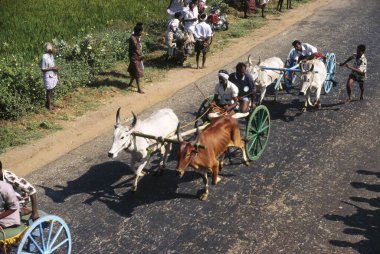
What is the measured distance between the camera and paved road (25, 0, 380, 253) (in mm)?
8492

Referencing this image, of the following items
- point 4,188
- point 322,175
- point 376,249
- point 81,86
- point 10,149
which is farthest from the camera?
point 81,86

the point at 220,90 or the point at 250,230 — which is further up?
the point at 220,90

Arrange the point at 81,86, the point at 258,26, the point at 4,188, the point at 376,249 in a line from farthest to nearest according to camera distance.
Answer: the point at 258,26 → the point at 81,86 → the point at 376,249 → the point at 4,188

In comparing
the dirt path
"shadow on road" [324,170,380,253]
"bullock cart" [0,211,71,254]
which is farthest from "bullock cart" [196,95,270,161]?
"bullock cart" [0,211,71,254]

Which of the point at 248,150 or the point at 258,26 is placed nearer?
the point at 248,150

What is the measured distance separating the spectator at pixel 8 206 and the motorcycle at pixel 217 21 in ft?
49.4

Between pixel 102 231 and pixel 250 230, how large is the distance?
2.73 meters

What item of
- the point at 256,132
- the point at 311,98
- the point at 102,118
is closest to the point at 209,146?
the point at 256,132

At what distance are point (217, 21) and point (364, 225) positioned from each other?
547 inches

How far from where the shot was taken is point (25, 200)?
292 inches

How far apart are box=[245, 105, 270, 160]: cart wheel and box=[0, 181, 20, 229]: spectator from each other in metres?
5.12

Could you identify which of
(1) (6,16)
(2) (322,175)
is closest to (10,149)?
(2) (322,175)

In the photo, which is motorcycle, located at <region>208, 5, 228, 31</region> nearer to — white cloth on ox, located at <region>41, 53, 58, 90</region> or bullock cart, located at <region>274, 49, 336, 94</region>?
bullock cart, located at <region>274, 49, 336, 94</region>

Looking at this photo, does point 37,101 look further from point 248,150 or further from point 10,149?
point 248,150
